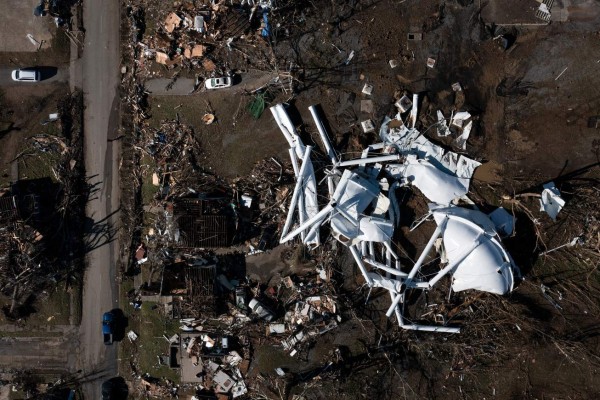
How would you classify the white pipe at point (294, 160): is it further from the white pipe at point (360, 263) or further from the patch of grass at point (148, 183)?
the patch of grass at point (148, 183)

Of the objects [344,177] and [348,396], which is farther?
[348,396]

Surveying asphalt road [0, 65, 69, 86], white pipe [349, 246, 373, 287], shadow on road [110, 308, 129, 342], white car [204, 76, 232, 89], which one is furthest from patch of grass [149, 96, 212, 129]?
shadow on road [110, 308, 129, 342]

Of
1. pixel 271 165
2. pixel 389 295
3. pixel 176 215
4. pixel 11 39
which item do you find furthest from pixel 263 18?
pixel 389 295

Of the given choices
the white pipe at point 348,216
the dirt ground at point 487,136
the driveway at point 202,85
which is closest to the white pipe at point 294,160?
the dirt ground at point 487,136

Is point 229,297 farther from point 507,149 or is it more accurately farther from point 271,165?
point 507,149

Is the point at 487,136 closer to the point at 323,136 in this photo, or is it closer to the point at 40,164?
the point at 323,136

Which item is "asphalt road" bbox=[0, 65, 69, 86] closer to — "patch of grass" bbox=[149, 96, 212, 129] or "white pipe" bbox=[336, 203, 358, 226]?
"patch of grass" bbox=[149, 96, 212, 129]
